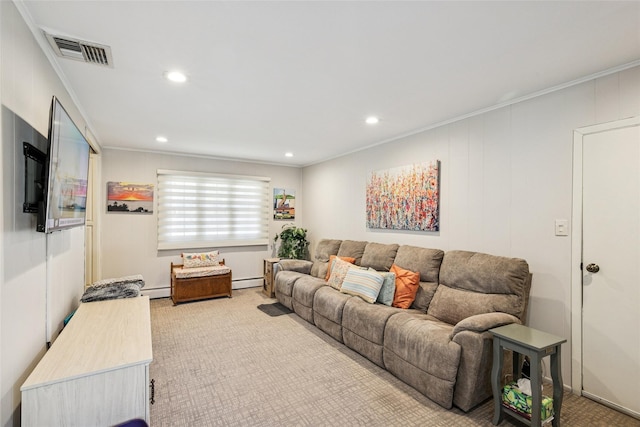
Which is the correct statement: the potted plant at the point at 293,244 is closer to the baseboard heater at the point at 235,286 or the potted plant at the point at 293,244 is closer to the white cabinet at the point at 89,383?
the baseboard heater at the point at 235,286

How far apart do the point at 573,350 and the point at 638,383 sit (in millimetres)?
363

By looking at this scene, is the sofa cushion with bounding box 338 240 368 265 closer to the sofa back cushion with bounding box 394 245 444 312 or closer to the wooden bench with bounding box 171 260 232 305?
the sofa back cushion with bounding box 394 245 444 312

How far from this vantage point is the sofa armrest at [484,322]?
6.93 feet

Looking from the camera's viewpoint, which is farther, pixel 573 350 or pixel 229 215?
pixel 229 215

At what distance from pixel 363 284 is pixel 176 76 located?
8.37 ft

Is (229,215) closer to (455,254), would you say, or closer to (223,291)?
(223,291)

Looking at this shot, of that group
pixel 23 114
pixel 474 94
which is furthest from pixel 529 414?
pixel 23 114

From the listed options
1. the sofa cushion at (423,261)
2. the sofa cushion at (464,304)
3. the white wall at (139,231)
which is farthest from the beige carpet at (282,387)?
the white wall at (139,231)

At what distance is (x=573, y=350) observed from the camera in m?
2.35

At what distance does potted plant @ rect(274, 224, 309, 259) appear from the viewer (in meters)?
5.75

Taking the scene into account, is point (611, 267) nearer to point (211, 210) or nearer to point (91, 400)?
point (91, 400)

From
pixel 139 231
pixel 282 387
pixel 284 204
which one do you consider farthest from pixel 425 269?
pixel 139 231

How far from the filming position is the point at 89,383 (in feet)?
4.91

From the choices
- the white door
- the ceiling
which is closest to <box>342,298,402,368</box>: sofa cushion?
the white door
